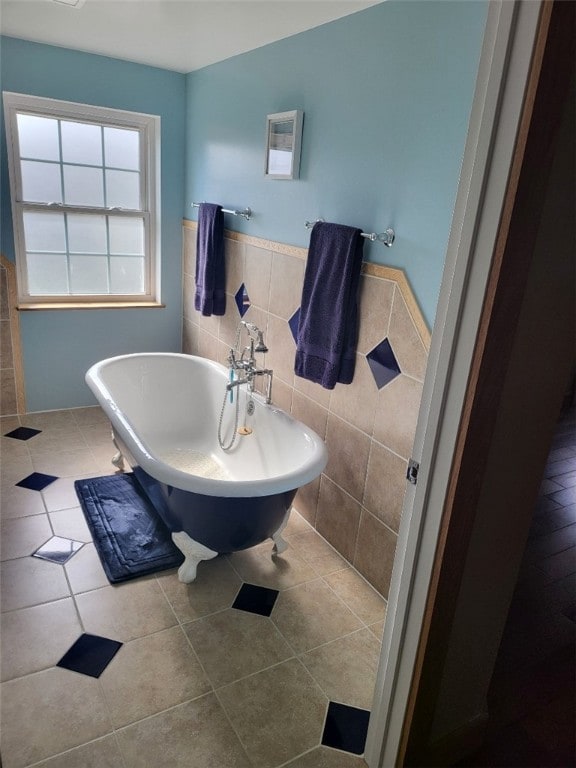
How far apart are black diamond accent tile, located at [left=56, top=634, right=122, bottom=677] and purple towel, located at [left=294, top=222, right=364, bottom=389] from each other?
1.34 metres

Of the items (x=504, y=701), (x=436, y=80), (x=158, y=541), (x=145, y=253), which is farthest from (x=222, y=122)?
(x=504, y=701)

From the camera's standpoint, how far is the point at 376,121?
6.82ft

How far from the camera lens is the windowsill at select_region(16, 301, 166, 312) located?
353cm

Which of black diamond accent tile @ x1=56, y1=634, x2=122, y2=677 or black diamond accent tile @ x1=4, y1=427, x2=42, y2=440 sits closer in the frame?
black diamond accent tile @ x1=56, y1=634, x2=122, y2=677

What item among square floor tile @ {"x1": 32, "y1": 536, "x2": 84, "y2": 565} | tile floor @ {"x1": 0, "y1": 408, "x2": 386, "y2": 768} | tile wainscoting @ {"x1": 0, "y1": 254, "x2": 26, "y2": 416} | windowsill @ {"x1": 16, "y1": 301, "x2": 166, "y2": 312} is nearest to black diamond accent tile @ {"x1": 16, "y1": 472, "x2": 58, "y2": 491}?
tile floor @ {"x1": 0, "y1": 408, "x2": 386, "y2": 768}

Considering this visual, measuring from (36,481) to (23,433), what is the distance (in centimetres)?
66

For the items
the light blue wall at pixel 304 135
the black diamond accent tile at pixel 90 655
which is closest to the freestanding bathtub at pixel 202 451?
the black diamond accent tile at pixel 90 655

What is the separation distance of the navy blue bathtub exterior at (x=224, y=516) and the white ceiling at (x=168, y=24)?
6.48 feet

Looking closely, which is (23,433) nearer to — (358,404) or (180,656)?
(180,656)

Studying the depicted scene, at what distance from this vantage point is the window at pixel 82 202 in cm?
336

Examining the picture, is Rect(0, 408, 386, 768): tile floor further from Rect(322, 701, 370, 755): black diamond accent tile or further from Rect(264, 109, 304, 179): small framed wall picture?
Rect(264, 109, 304, 179): small framed wall picture

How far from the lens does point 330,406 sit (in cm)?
253

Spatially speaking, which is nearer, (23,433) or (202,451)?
(202,451)

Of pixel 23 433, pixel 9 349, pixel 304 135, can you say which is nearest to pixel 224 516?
pixel 304 135
